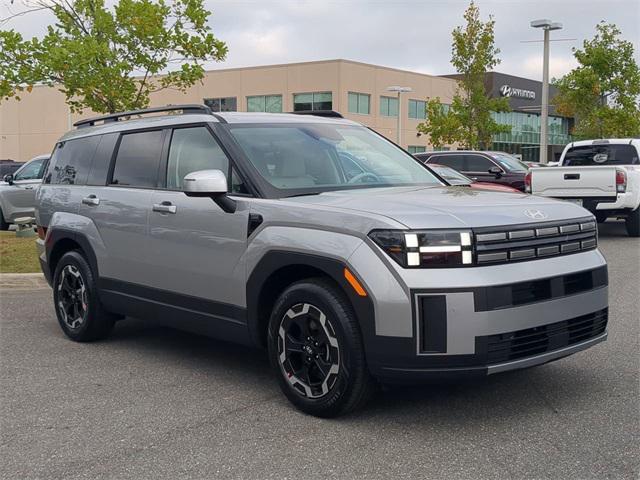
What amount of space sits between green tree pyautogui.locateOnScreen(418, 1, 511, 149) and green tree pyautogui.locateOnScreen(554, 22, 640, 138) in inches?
144

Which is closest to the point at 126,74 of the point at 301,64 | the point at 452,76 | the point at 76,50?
the point at 76,50

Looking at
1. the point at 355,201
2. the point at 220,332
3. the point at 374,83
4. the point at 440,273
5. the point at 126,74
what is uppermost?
the point at 374,83

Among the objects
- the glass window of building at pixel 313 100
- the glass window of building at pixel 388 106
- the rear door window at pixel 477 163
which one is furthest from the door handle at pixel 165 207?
the glass window of building at pixel 388 106

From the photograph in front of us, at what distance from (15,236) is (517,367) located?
13.2 m

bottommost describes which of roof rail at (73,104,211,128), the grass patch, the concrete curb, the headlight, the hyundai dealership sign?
the concrete curb

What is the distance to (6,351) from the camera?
255 inches

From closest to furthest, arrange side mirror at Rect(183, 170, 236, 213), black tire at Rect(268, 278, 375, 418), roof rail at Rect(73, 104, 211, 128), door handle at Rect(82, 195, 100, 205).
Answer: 1. black tire at Rect(268, 278, 375, 418)
2. side mirror at Rect(183, 170, 236, 213)
3. roof rail at Rect(73, 104, 211, 128)
4. door handle at Rect(82, 195, 100, 205)

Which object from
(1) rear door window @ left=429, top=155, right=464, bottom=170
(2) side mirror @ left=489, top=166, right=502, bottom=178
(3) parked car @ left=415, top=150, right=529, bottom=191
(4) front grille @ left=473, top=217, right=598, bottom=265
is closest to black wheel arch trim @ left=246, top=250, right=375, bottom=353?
(4) front grille @ left=473, top=217, right=598, bottom=265

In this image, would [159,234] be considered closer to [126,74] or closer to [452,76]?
[126,74]

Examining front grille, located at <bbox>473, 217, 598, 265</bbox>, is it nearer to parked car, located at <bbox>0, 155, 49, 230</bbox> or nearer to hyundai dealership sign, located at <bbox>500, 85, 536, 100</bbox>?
parked car, located at <bbox>0, 155, 49, 230</bbox>

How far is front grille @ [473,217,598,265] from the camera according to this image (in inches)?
165

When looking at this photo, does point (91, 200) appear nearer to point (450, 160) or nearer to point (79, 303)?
point (79, 303)

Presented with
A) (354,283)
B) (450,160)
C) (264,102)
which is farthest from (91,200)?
(264,102)

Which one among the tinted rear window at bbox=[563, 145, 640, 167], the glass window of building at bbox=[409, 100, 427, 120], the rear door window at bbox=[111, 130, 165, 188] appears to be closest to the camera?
the rear door window at bbox=[111, 130, 165, 188]
